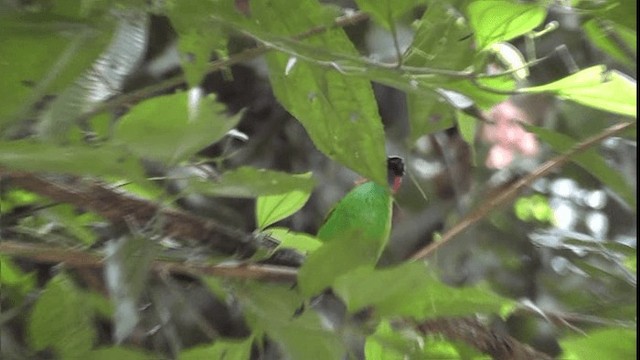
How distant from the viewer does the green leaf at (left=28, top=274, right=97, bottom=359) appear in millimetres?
381

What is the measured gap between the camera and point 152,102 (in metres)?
0.23

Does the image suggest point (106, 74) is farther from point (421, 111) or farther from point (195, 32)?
point (421, 111)

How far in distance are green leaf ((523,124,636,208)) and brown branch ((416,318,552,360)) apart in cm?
8

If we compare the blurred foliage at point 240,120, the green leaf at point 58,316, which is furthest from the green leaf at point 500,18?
the green leaf at point 58,316

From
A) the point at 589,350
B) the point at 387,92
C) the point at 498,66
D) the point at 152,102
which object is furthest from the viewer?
the point at 387,92

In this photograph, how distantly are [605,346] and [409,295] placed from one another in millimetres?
88

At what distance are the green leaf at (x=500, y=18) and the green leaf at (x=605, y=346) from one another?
4.7 inches

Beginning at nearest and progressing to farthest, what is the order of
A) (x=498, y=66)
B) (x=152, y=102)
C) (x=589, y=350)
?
(x=152, y=102) → (x=589, y=350) → (x=498, y=66)

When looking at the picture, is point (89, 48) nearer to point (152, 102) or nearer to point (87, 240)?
point (152, 102)

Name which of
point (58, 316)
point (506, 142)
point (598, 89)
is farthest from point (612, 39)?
point (506, 142)

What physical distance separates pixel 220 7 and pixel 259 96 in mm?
459

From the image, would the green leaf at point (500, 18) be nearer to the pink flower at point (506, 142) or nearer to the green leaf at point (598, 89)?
the green leaf at point (598, 89)

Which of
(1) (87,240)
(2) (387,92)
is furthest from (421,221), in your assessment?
(1) (87,240)

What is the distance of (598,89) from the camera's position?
1.14ft
